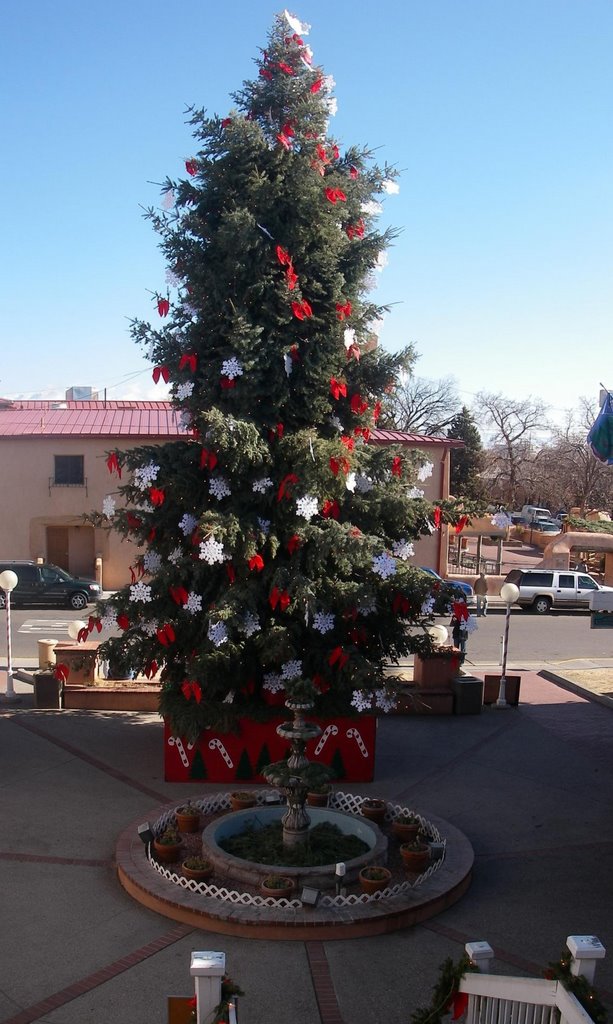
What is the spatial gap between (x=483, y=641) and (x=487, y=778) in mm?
12734

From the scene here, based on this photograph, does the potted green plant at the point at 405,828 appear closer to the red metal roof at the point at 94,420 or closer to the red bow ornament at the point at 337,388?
the red bow ornament at the point at 337,388

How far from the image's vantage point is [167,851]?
900 centimetres

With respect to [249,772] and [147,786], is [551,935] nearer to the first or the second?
[249,772]

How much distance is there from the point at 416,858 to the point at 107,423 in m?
27.2

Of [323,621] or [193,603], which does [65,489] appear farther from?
[323,621]

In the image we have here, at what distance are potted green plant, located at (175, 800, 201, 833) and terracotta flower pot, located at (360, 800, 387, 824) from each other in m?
1.98

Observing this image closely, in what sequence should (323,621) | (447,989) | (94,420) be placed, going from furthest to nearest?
(94,420)
(323,621)
(447,989)

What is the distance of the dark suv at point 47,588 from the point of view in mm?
29016

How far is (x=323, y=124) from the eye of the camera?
37.4ft

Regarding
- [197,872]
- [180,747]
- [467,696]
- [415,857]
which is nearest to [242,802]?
[197,872]

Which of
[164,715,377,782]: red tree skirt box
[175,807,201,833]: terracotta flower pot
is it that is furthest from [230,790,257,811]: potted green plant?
[164,715,377,782]: red tree skirt box

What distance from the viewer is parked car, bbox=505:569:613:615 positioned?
A: 3212 centimetres

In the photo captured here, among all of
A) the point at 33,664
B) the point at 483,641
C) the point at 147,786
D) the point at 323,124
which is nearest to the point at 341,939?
the point at 147,786

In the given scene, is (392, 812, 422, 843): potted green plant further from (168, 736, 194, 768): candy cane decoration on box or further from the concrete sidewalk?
(168, 736, 194, 768): candy cane decoration on box
